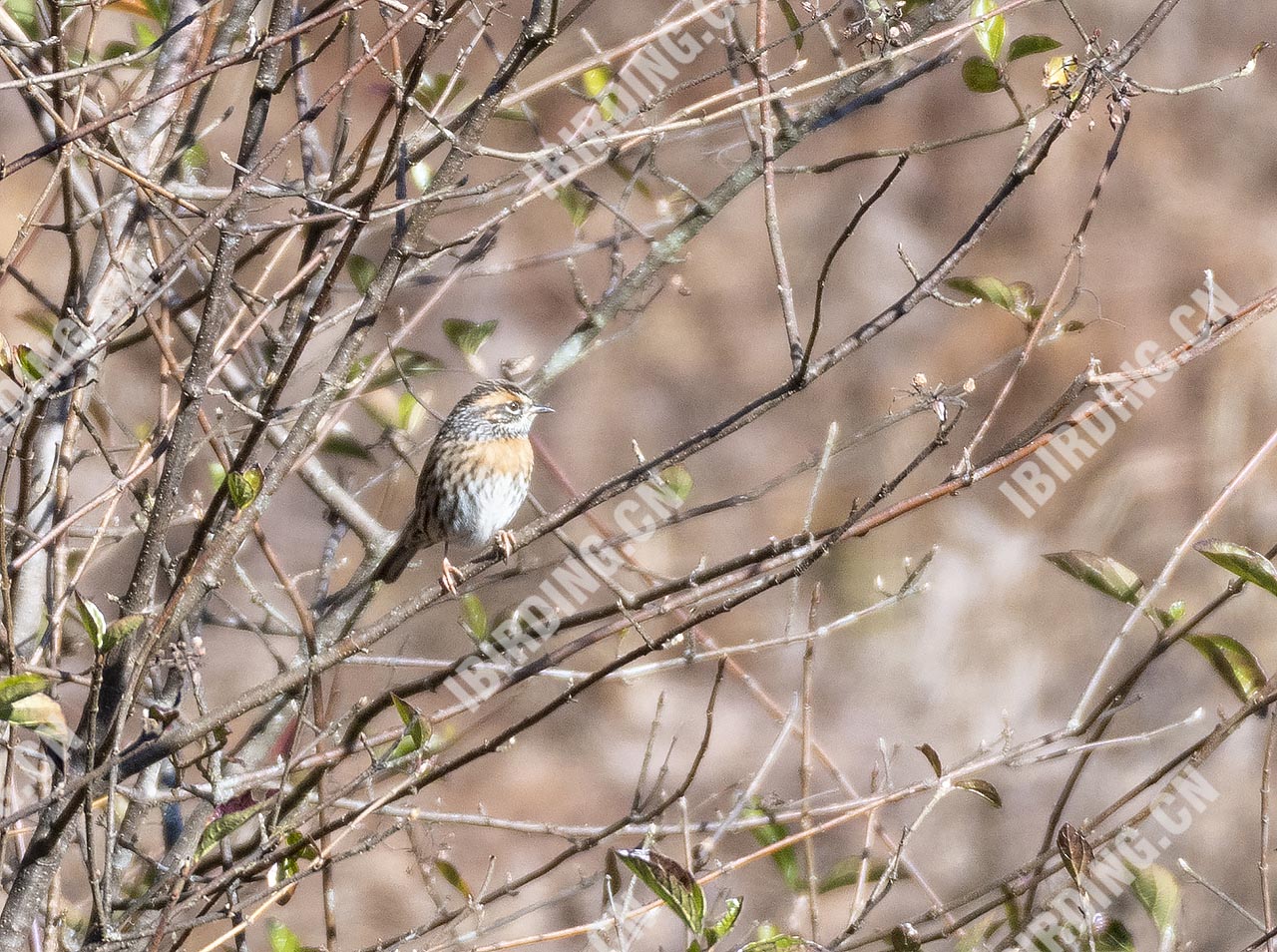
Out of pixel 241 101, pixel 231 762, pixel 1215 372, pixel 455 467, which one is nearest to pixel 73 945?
pixel 231 762

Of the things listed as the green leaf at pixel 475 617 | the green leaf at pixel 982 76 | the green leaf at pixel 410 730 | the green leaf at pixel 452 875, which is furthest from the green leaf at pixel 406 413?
the green leaf at pixel 982 76

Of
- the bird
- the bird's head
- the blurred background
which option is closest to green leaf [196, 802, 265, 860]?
the bird

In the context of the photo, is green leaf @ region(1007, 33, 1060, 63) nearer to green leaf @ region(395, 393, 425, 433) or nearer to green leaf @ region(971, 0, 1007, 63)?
green leaf @ region(971, 0, 1007, 63)

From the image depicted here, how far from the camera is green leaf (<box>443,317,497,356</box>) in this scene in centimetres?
294

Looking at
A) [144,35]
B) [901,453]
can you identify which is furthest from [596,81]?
[901,453]

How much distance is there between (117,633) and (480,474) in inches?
90.2

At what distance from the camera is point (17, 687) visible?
1841 mm

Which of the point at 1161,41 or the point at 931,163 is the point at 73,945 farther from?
the point at 1161,41

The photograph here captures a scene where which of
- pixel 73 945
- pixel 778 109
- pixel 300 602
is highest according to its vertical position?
pixel 778 109

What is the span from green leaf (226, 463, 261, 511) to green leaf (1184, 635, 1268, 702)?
4.63ft

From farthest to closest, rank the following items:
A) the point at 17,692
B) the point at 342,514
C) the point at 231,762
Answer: the point at 342,514, the point at 231,762, the point at 17,692

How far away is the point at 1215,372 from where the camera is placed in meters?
6.26

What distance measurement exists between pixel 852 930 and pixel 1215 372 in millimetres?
5054

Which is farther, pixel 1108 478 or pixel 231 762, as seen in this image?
pixel 1108 478
